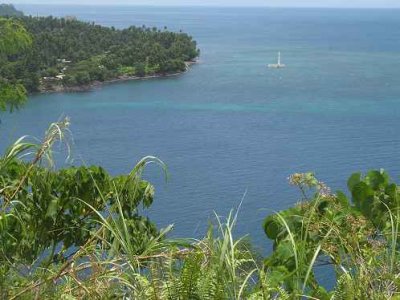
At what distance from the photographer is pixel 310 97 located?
84.0ft

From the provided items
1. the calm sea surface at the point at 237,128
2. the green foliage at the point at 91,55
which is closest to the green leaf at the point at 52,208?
the calm sea surface at the point at 237,128

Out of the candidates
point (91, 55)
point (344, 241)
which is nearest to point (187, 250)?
point (344, 241)

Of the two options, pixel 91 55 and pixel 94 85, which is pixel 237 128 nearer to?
pixel 94 85

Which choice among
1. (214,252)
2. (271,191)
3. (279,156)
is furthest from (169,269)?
(279,156)

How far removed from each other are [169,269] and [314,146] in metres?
17.3

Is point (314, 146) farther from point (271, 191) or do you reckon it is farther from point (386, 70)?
point (386, 70)

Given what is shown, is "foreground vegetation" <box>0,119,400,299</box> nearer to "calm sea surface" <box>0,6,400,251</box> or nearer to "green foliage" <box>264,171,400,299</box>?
"green foliage" <box>264,171,400,299</box>

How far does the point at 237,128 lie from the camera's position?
20.4m

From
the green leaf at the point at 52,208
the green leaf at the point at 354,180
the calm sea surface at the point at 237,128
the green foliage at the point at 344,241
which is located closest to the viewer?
the green foliage at the point at 344,241

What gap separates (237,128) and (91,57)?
714 inches

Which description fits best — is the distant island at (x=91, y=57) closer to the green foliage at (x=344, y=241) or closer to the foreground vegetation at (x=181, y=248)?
the foreground vegetation at (x=181, y=248)

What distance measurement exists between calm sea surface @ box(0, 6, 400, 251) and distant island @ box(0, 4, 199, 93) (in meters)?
1.36

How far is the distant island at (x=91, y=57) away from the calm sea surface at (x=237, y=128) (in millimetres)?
1356

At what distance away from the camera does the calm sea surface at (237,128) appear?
13836mm
